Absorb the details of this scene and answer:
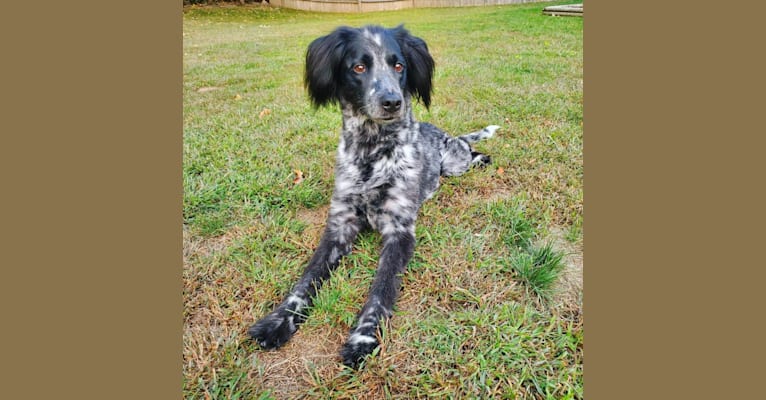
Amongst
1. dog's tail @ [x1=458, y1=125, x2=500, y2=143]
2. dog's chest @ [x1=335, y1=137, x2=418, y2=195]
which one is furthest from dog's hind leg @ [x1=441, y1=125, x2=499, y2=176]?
dog's chest @ [x1=335, y1=137, x2=418, y2=195]

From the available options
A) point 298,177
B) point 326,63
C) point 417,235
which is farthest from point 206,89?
point 417,235

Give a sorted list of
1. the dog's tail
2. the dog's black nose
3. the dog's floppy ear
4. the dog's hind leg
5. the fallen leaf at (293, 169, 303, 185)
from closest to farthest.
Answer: the dog's black nose → the dog's floppy ear → the fallen leaf at (293, 169, 303, 185) → the dog's hind leg → the dog's tail

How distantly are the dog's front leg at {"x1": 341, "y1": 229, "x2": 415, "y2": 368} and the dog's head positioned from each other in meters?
0.79

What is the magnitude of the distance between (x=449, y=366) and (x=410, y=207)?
1180mm

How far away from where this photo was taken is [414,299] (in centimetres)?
228

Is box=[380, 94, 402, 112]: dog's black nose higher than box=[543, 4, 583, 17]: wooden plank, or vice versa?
box=[543, 4, 583, 17]: wooden plank

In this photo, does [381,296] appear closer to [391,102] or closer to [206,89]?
[391,102]

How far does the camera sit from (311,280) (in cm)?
235

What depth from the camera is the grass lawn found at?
1822 mm

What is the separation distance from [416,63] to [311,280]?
1780 millimetres

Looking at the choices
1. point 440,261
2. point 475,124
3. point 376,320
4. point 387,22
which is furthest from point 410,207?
point 475,124

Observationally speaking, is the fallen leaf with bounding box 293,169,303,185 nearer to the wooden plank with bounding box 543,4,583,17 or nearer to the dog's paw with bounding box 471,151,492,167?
the dog's paw with bounding box 471,151,492,167

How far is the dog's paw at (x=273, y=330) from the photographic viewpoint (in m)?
1.99

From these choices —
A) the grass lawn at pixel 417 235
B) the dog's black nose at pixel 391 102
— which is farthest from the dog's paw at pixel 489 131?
the dog's black nose at pixel 391 102
